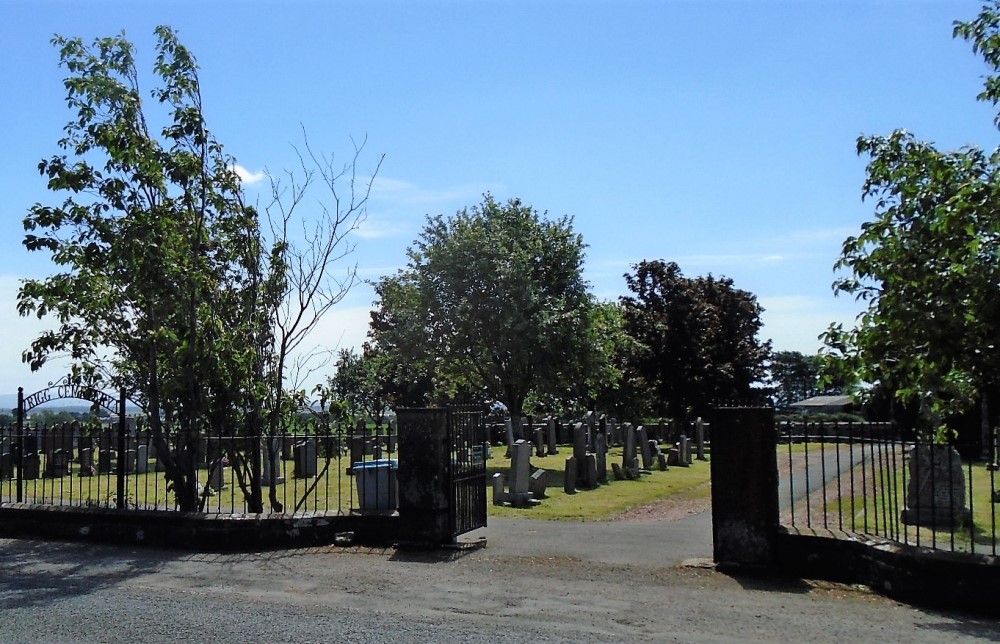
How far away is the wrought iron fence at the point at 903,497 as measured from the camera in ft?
30.8

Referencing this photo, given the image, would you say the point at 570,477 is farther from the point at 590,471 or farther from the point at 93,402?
the point at 93,402

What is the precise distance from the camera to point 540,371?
93.9ft

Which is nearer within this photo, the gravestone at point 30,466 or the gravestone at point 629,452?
Answer: the gravestone at point 629,452

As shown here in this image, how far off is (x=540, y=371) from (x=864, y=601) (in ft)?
66.9

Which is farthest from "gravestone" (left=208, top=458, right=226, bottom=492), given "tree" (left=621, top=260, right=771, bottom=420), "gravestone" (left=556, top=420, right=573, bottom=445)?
"tree" (left=621, top=260, right=771, bottom=420)

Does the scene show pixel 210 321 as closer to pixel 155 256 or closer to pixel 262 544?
pixel 155 256

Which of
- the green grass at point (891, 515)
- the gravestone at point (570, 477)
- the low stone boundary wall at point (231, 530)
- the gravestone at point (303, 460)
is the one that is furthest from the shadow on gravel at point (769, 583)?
the gravestone at point (303, 460)

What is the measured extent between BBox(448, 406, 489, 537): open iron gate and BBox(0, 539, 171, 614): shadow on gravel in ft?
11.6

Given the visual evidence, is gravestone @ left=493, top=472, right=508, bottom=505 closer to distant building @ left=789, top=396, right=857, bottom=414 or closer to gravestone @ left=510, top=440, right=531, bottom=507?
gravestone @ left=510, top=440, right=531, bottom=507

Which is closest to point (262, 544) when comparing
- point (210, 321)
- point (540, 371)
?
point (210, 321)

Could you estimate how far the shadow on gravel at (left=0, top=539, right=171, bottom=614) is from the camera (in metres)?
8.88

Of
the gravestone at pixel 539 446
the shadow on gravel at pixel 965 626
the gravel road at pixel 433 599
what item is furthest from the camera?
the gravestone at pixel 539 446

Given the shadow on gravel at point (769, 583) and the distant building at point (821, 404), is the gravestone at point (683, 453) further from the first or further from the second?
the distant building at point (821, 404)

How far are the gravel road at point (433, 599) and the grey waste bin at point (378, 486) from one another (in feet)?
3.53
